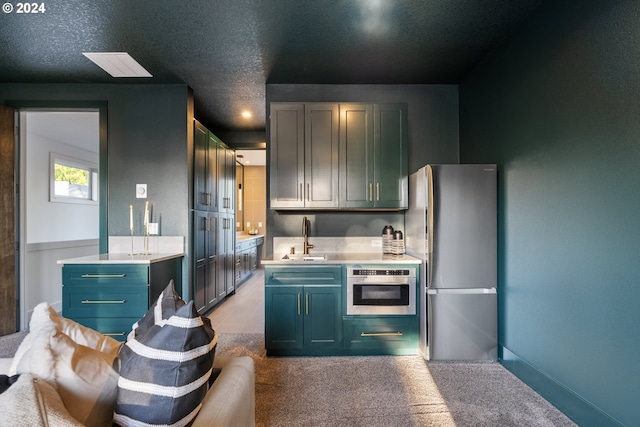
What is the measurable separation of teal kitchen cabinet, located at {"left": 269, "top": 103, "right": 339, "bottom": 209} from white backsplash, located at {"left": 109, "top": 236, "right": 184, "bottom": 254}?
1.20 metres

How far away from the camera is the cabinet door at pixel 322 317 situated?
278cm

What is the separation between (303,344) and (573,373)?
194 centimetres

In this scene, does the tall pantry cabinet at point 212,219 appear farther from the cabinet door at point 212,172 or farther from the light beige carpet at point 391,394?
the light beige carpet at point 391,394

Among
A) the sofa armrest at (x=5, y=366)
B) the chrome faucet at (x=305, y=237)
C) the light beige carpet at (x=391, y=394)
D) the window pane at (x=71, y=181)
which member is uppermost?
the window pane at (x=71, y=181)

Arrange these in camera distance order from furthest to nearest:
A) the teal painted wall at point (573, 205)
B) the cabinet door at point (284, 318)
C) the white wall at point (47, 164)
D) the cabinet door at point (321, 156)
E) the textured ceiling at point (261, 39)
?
1. the white wall at point (47, 164)
2. the cabinet door at point (321, 156)
3. the cabinet door at point (284, 318)
4. the textured ceiling at point (261, 39)
5. the teal painted wall at point (573, 205)

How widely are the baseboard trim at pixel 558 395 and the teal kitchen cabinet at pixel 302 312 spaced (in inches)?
55.3

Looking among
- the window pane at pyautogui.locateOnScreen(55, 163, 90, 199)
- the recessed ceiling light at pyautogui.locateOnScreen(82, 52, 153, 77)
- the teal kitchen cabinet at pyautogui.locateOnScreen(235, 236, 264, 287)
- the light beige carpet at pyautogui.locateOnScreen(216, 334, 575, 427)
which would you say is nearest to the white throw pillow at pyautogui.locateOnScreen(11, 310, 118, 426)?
the light beige carpet at pyautogui.locateOnScreen(216, 334, 575, 427)

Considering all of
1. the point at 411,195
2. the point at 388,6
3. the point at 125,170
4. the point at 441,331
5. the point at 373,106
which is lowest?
the point at 441,331

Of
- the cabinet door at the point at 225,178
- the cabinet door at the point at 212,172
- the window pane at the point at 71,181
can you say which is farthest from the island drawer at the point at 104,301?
the window pane at the point at 71,181

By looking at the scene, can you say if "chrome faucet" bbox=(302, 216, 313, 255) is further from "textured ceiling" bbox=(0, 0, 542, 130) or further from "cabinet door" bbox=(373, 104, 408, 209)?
"textured ceiling" bbox=(0, 0, 542, 130)

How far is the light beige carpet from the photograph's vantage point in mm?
1903

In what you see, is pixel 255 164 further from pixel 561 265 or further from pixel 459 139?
pixel 561 265

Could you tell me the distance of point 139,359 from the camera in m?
0.80

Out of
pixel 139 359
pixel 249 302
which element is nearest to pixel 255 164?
pixel 249 302
